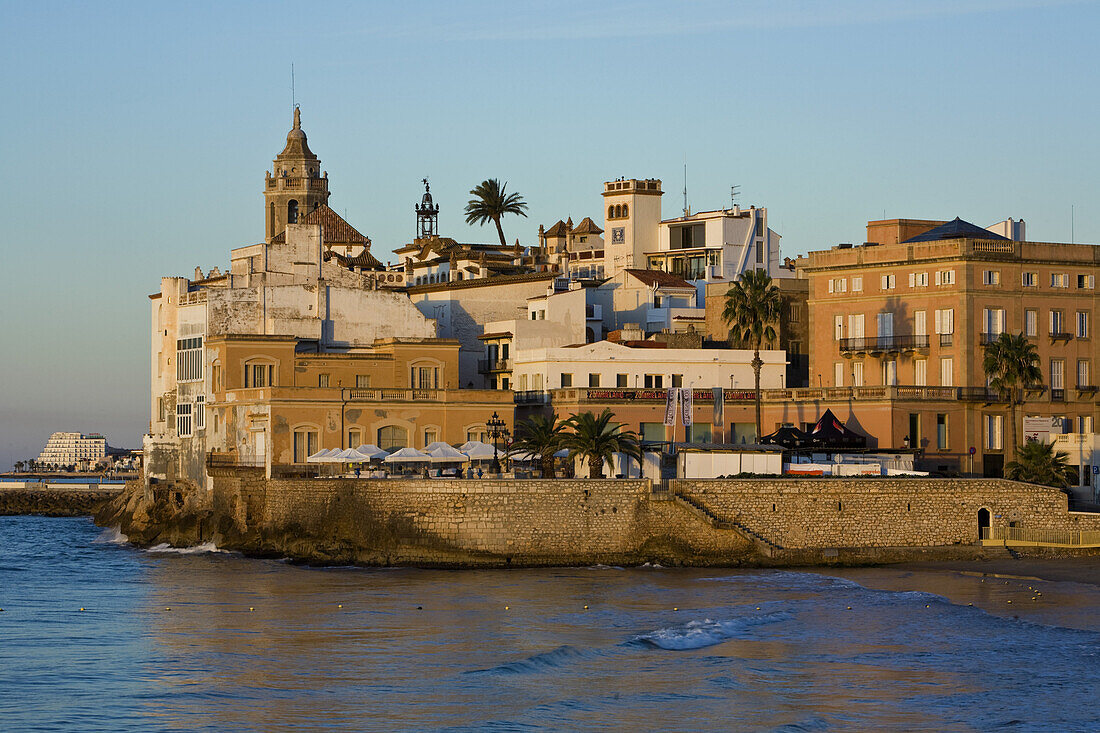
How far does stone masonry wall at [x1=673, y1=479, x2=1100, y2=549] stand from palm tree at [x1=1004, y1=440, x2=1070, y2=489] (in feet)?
16.9

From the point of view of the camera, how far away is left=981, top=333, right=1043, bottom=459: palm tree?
222 feet

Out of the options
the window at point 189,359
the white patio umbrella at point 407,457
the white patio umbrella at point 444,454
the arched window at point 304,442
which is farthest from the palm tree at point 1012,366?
the window at point 189,359

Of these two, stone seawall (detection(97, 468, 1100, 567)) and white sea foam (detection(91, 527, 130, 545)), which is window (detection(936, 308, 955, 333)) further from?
white sea foam (detection(91, 527, 130, 545))

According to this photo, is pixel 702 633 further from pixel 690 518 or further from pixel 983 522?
pixel 983 522

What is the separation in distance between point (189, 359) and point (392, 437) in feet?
44.7

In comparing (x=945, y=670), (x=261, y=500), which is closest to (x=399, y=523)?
(x=261, y=500)

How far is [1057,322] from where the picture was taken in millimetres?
72500

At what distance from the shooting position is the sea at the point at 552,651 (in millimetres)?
33250

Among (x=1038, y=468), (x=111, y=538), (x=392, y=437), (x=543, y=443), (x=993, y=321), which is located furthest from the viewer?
(x=111, y=538)

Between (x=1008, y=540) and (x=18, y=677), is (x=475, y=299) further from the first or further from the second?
(x=18, y=677)

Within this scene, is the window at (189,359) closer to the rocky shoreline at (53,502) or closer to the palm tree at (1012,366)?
the palm tree at (1012,366)

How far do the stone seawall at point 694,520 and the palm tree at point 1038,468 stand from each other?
543 centimetres

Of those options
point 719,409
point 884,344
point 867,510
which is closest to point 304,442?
point 719,409

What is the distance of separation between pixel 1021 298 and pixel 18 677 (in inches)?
1906
